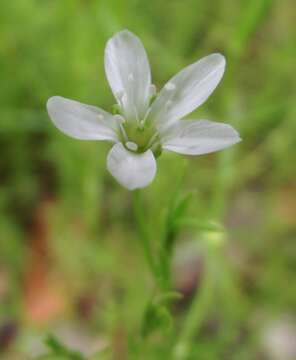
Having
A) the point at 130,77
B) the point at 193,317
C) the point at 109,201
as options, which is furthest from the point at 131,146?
Result: the point at 109,201

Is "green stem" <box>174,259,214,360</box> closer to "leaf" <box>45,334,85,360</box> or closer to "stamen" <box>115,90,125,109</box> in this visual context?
"leaf" <box>45,334,85,360</box>

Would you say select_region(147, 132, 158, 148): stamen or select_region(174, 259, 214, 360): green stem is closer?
select_region(147, 132, 158, 148): stamen

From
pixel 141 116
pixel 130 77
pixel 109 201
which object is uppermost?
pixel 130 77

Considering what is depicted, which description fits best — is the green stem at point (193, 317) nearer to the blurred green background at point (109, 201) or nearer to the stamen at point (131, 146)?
the blurred green background at point (109, 201)

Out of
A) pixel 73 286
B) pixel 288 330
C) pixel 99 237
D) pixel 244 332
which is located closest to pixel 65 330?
pixel 73 286

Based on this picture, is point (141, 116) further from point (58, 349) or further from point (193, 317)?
point (193, 317)

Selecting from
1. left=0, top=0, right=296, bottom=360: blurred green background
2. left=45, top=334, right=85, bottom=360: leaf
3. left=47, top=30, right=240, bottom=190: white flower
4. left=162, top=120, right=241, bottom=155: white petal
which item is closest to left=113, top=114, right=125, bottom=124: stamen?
left=47, top=30, right=240, bottom=190: white flower
